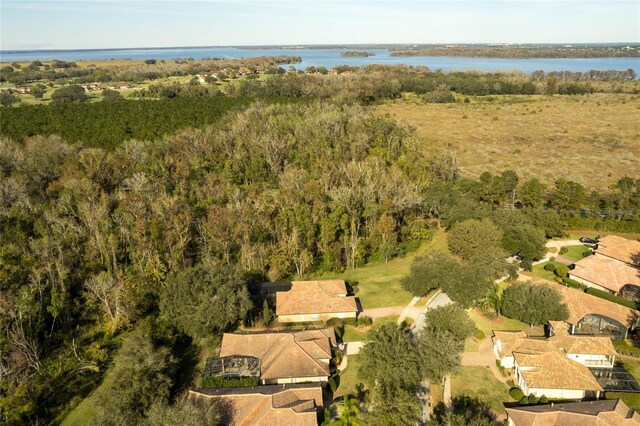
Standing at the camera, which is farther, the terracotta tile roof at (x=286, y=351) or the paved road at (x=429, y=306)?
the paved road at (x=429, y=306)

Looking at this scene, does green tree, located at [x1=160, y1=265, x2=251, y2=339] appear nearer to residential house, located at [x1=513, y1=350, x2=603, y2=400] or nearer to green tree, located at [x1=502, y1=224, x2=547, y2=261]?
residential house, located at [x1=513, y1=350, x2=603, y2=400]

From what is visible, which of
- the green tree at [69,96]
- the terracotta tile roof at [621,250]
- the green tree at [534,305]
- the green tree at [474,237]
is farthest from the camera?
the green tree at [69,96]

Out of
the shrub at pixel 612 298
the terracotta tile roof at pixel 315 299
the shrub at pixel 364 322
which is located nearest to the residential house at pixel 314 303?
the terracotta tile roof at pixel 315 299

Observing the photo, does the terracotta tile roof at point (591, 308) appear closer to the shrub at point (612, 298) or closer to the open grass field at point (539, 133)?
the shrub at point (612, 298)

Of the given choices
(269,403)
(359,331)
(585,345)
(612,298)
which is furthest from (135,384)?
(612,298)

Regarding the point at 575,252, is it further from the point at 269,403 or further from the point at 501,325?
the point at 269,403

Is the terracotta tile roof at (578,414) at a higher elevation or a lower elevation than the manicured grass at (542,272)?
higher

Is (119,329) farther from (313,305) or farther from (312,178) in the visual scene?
(312,178)

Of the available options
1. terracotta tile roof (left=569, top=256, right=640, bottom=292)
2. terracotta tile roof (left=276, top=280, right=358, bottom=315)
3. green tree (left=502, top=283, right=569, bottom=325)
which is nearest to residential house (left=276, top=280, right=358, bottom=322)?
terracotta tile roof (left=276, top=280, right=358, bottom=315)
